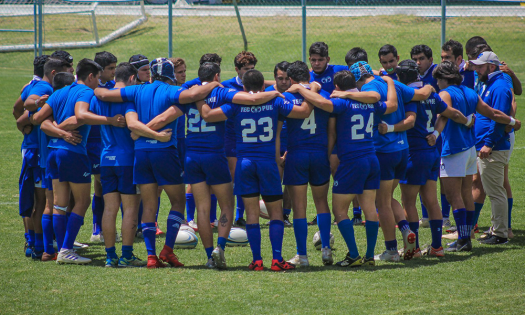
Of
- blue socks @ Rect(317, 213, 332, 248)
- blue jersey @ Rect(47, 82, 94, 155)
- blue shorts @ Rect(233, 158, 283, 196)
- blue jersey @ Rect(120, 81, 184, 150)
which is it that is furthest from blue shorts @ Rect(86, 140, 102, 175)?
blue socks @ Rect(317, 213, 332, 248)

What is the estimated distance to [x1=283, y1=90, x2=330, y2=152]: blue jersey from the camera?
247 inches

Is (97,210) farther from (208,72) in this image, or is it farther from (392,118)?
(392,118)

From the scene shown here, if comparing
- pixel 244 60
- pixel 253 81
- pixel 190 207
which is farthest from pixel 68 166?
pixel 244 60

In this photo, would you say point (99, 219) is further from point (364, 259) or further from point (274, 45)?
point (274, 45)

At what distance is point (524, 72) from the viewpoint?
21406 millimetres

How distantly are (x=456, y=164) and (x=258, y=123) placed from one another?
266 cm

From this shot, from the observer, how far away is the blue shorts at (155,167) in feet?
20.6

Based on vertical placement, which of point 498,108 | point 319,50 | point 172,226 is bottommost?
point 172,226

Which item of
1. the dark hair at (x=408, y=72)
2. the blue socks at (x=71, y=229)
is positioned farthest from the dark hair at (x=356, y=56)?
the blue socks at (x=71, y=229)

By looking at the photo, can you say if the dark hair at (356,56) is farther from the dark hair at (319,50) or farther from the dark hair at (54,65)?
the dark hair at (54,65)

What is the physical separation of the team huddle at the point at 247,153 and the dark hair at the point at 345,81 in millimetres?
13

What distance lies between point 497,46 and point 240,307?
20.0 metres

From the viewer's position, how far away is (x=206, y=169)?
20.7 feet

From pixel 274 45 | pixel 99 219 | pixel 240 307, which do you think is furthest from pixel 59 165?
pixel 274 45
